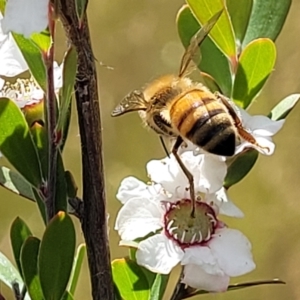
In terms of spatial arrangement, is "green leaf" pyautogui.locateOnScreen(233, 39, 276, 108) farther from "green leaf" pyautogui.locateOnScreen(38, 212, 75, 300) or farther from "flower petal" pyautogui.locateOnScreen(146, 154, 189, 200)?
"green leaf" pyautogui.locateOnScreen(38, 212, 75, 300)

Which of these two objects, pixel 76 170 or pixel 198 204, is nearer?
pixel 198 204

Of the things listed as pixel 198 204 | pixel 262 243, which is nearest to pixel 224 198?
pixel 198 204

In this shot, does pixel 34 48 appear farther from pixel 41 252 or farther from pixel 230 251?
pixel 230 251

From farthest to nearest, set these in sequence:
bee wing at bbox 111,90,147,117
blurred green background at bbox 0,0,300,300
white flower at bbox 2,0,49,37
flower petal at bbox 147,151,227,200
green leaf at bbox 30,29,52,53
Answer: blurred green background at bbox 0,0,300,300, bee wing at bbox 111,90,147,117, flower petal at bbox 147,151,227,200, green leaf at bbox 30,29,52,53, white flower at bbox 2,0,49,37

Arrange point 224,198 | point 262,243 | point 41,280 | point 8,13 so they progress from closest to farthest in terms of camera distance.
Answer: point 8,13
point 41,280
point 224,198
point 262,243

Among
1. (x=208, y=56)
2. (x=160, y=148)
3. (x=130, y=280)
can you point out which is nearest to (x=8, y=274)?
(x=130, y=280)

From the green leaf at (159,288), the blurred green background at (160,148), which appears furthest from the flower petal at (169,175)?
the blurred green background at (160,148)

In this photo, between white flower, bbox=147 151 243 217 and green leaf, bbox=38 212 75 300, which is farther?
white flower, bbox=147 151 243 217

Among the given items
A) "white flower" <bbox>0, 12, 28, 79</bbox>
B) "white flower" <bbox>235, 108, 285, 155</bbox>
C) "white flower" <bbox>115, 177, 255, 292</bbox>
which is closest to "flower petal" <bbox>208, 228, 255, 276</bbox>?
"white flower" <bbox>115, 177, 255, 292</bbox>
